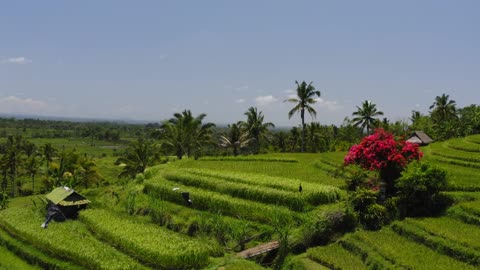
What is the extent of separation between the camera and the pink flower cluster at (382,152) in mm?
18562

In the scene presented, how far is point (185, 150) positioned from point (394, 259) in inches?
1140

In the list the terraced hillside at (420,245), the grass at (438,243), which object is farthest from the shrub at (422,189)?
the grass at (438,243)

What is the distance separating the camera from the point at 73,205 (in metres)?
23.1

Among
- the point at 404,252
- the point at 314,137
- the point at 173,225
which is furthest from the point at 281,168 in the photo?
the point at 314,137

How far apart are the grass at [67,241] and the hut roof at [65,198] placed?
122cm

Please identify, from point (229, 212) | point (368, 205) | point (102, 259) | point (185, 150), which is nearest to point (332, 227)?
point (368, 205)

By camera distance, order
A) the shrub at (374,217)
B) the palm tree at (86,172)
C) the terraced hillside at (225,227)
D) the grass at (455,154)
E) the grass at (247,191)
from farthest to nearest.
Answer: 1. the palm tree at (86,172)
2. the grass at (455,154)
3. the grass at (247,191)
4. the shrub at (374,217)
5. the terraced hillside at (225,227)

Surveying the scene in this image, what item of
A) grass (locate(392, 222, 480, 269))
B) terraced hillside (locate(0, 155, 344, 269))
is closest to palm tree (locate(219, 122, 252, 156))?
terraced hillside (locate(0, 155, 344, 269))

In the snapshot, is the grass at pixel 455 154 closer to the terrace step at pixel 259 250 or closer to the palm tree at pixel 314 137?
the terrace step at pixel 259 250

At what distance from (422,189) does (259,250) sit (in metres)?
7.11

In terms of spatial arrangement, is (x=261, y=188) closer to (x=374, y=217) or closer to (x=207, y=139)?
(x=374, y=217)

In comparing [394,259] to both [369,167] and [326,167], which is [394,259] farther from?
[326,167]

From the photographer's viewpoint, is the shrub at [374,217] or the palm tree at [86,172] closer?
the shrub at [374,217]

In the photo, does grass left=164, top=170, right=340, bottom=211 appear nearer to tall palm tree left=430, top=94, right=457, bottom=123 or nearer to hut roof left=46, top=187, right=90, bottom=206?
hut roof left=46, top=187, right=90, bottom=206
